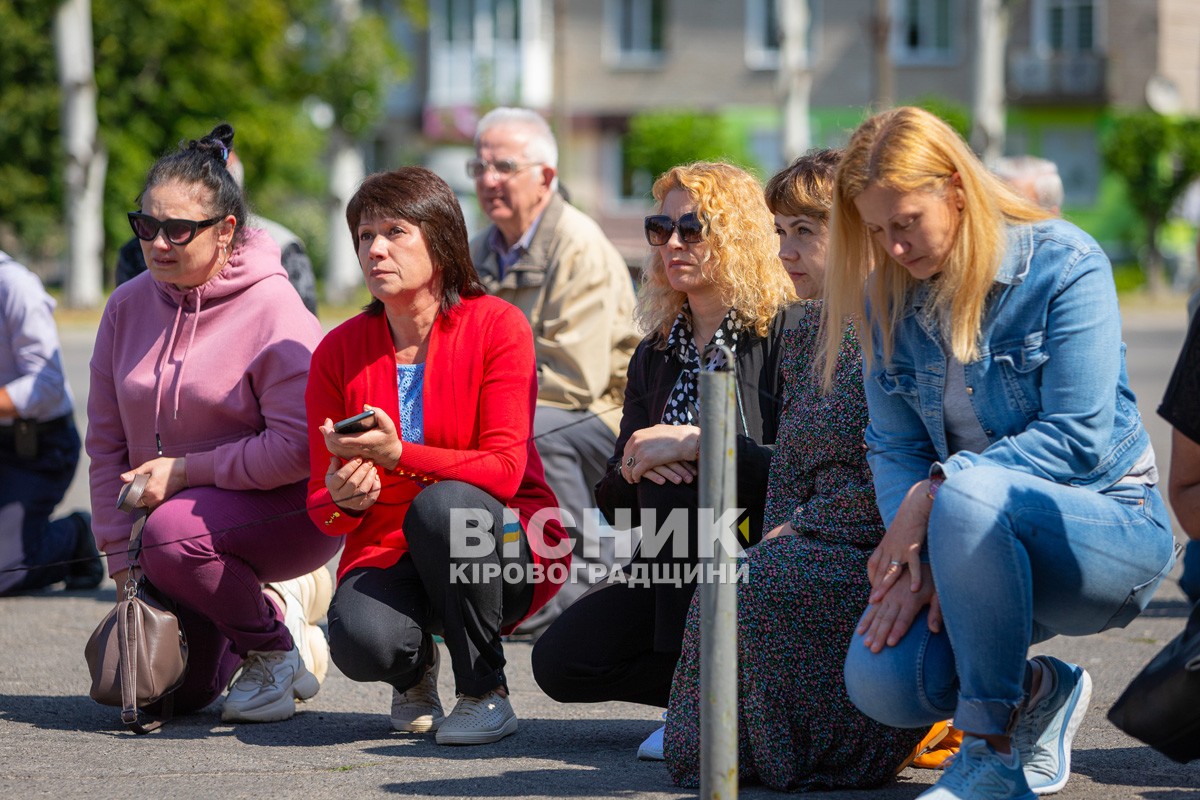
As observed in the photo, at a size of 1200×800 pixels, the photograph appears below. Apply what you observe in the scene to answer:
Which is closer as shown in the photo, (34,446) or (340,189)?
(34,446)

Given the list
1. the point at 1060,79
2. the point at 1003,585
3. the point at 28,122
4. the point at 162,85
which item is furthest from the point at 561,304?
the point at 1060,79

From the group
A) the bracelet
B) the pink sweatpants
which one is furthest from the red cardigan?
the bracelet

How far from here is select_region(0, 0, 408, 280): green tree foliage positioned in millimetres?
29906

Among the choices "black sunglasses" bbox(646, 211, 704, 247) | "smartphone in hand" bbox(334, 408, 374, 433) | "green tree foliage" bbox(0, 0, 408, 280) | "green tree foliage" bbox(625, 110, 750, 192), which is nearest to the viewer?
"smartphone in hand" bbox(334, 408, 374, 433)

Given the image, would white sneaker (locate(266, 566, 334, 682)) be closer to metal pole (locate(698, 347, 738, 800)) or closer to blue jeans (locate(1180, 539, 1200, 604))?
metal pole (locate(698, 347, 738, 800))

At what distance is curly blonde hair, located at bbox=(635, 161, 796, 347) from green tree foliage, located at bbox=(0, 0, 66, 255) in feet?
88.6

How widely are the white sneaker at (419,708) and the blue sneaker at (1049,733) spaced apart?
1736mm

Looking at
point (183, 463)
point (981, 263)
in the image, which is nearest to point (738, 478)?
point (981, 263)

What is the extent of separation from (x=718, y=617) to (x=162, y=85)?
31949 mm

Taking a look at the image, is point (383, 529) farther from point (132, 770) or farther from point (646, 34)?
point (646, 34)

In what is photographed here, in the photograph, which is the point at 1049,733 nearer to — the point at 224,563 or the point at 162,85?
the point at 224,563

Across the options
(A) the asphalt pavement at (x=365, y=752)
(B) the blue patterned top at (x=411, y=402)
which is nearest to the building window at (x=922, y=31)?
(A) the asphalt pavement at (x=365, y=752)

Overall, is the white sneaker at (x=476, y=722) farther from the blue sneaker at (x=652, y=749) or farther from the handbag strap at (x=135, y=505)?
the handbag strap at (x=135, y=505)

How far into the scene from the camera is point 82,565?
7.15 metres
